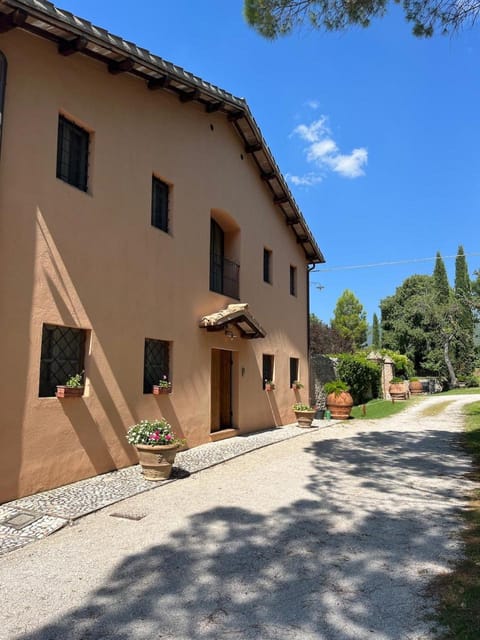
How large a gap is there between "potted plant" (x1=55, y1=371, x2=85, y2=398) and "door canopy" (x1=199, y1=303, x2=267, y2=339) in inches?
146

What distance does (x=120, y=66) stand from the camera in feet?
25.4

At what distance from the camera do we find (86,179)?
749 centimetres

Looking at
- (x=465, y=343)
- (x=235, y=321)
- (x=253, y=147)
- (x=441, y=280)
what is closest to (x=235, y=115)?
(x=253, y=147)

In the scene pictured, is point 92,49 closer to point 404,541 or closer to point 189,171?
point 189,171

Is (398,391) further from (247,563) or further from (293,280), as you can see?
(247,563)

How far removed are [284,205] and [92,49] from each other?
29.7ft

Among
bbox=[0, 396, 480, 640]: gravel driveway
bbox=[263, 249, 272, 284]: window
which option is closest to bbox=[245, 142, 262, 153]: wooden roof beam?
bbox=[263, 249, 272, 284]: window

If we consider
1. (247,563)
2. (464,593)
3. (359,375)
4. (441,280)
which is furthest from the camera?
(441,280)

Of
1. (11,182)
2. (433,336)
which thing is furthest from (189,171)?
(433,336)

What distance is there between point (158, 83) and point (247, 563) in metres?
8.30

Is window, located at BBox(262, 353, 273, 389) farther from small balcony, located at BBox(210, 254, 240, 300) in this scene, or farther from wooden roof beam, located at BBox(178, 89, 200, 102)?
wooden roof beam, located at BBox(178, 89, 200, 102)

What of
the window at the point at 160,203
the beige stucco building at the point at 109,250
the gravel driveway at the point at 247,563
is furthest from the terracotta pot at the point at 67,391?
the window at the point at 160,203

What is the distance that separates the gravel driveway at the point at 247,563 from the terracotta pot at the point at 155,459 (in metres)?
0.34

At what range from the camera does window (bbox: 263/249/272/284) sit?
14641mm
